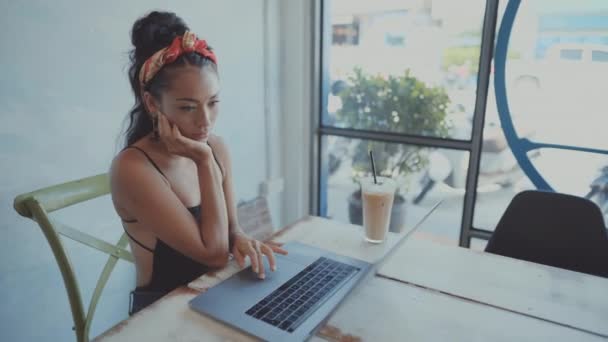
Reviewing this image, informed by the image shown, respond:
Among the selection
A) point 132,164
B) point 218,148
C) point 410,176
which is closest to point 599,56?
point 410,176

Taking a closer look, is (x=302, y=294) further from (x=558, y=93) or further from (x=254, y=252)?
(x=558, y=93)

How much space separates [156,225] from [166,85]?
0.36 m

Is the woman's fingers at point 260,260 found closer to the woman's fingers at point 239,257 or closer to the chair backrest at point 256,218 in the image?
the woman's fingers at point 239,257

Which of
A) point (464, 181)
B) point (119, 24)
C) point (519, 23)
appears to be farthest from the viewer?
point (464, 181)

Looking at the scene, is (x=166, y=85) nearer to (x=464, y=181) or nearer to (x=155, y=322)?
(x=155, y=322)

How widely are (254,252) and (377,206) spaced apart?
39 cm

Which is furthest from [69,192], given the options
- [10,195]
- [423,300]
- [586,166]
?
[586,166]

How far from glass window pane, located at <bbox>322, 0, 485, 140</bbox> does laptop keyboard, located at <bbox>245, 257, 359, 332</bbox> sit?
1452 mm

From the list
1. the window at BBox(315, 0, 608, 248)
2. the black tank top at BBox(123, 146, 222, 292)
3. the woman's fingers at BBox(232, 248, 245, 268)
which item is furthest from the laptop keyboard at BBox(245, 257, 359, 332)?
the window at BBox(315, 0, 608, 248)

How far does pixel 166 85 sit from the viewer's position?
1.10 m

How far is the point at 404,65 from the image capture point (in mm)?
2398

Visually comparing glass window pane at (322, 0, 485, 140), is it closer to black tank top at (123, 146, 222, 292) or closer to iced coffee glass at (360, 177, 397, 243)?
iced coffee glass at (360, 177, 397, 243)

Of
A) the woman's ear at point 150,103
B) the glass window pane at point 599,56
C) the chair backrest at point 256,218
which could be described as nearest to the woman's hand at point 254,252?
the woman's ear at point 150,103

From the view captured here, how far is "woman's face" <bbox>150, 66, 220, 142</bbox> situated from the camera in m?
1.09
